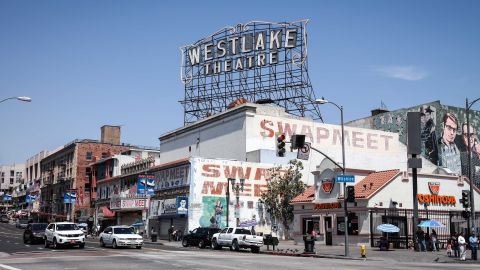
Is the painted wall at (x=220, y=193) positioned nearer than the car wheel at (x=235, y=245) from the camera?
No

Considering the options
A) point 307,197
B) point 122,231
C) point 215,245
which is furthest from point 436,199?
point 122,231

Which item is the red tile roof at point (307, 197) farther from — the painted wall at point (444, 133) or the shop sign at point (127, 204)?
the painted wall at point (444, 133)

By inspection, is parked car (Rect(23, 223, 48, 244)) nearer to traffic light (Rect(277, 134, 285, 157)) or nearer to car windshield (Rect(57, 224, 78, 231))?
car windshield (Rect(57, 224, 78, 231))

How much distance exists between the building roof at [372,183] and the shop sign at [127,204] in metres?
32.9

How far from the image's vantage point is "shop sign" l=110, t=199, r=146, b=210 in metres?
73.3

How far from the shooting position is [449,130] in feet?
277

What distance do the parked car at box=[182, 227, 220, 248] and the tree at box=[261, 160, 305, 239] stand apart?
47.4ft

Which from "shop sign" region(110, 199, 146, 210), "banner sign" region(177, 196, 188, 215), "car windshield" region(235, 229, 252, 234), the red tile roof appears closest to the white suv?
"car windshield" region(235, 229, 252, 234)

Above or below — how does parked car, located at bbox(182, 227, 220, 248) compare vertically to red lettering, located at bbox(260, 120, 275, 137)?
below

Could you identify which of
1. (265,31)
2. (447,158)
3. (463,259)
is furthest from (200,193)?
(447,158)

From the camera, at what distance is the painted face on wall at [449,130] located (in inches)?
3302

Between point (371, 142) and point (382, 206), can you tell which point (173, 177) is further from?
point (371, 142)

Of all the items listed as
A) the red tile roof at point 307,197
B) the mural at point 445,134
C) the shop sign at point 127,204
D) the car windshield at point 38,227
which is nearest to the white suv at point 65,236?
the car windshield at point 38,227

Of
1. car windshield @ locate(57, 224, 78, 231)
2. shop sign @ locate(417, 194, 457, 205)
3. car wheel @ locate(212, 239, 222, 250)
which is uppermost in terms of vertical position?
shop sign @ locate(417, 194, 457, 205)
